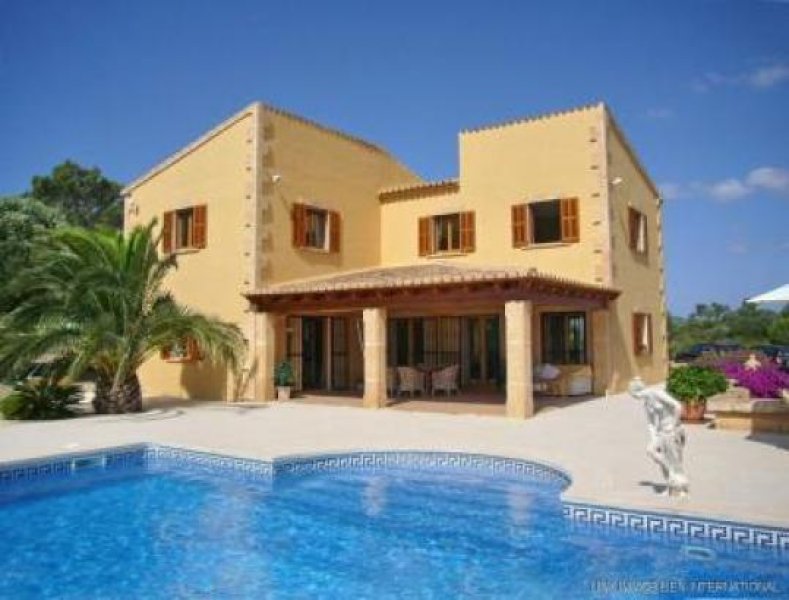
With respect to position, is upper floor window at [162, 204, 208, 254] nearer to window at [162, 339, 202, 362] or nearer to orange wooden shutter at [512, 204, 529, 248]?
window at [162, 339, 202, 362]

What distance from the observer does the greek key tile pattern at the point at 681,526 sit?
19.4ft

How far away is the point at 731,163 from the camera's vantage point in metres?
19.6

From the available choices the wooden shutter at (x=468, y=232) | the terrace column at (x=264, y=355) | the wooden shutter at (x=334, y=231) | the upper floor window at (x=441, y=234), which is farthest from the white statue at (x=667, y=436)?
the wooden shutter at (x=334, y=231)

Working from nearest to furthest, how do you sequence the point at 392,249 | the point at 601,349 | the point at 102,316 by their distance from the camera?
the point at 102,316 → the point at 601,349 → the point at 392,249

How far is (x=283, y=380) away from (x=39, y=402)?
5.97 metres

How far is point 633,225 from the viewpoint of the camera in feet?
69.7

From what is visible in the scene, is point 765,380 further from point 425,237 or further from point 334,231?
point 334,231

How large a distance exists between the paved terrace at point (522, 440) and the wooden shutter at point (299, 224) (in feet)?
17.2

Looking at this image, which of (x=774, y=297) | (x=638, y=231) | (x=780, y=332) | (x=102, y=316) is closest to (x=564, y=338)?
(x=638, y=231)

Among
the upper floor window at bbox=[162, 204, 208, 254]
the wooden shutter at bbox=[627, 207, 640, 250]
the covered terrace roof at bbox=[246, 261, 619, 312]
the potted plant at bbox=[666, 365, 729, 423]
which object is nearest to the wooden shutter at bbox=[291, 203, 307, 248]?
the covered terrace roof at bbox=[246, 261, 619, 312]

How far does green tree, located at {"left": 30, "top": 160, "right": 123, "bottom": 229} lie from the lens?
5112cm

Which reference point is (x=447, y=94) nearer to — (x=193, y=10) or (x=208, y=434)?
(x=193, y=10)

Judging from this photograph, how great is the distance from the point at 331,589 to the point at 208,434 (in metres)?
6.99

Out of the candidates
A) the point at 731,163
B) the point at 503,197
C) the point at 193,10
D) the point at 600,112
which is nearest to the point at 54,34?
the point at 193,10
